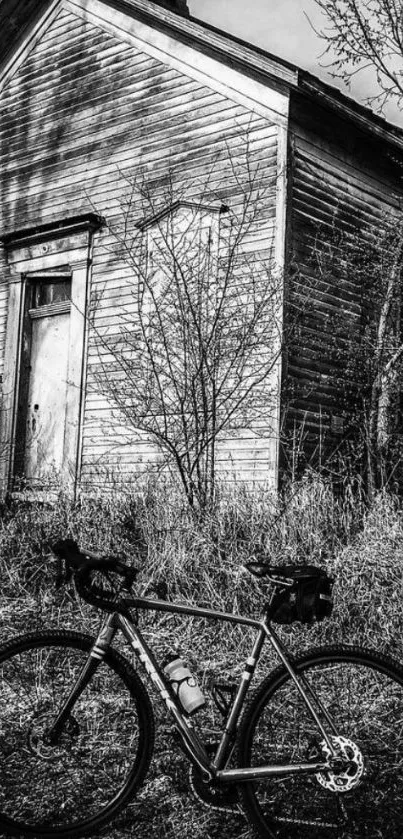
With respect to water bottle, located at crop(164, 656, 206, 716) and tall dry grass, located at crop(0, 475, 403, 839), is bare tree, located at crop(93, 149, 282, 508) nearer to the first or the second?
tall dry grass, located at crop(0, 475, 403, 839)

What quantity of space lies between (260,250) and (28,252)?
4123 mm

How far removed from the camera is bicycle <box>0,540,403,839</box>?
3416mm

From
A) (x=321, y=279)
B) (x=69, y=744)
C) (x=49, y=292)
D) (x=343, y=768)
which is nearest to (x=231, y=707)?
(x=343, y=768)

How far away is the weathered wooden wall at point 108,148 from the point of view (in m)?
11.0

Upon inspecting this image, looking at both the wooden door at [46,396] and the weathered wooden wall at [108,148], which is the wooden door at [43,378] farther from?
the weathered wooden wall at [108,148]

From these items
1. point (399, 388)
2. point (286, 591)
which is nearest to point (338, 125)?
point (399, 388)

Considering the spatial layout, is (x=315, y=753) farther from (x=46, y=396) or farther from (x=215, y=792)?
(x=46, y=396)

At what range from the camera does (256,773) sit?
338 cm

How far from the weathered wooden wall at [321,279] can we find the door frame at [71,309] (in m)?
2.94

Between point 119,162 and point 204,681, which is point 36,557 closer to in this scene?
point 204,681

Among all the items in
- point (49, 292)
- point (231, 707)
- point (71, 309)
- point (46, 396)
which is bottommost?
point (231, 707)

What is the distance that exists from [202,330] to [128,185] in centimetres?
385

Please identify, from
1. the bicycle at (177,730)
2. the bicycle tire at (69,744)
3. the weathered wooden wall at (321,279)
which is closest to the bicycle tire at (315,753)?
the bicycle at (177,730)

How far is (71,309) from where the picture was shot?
41.4 ft
